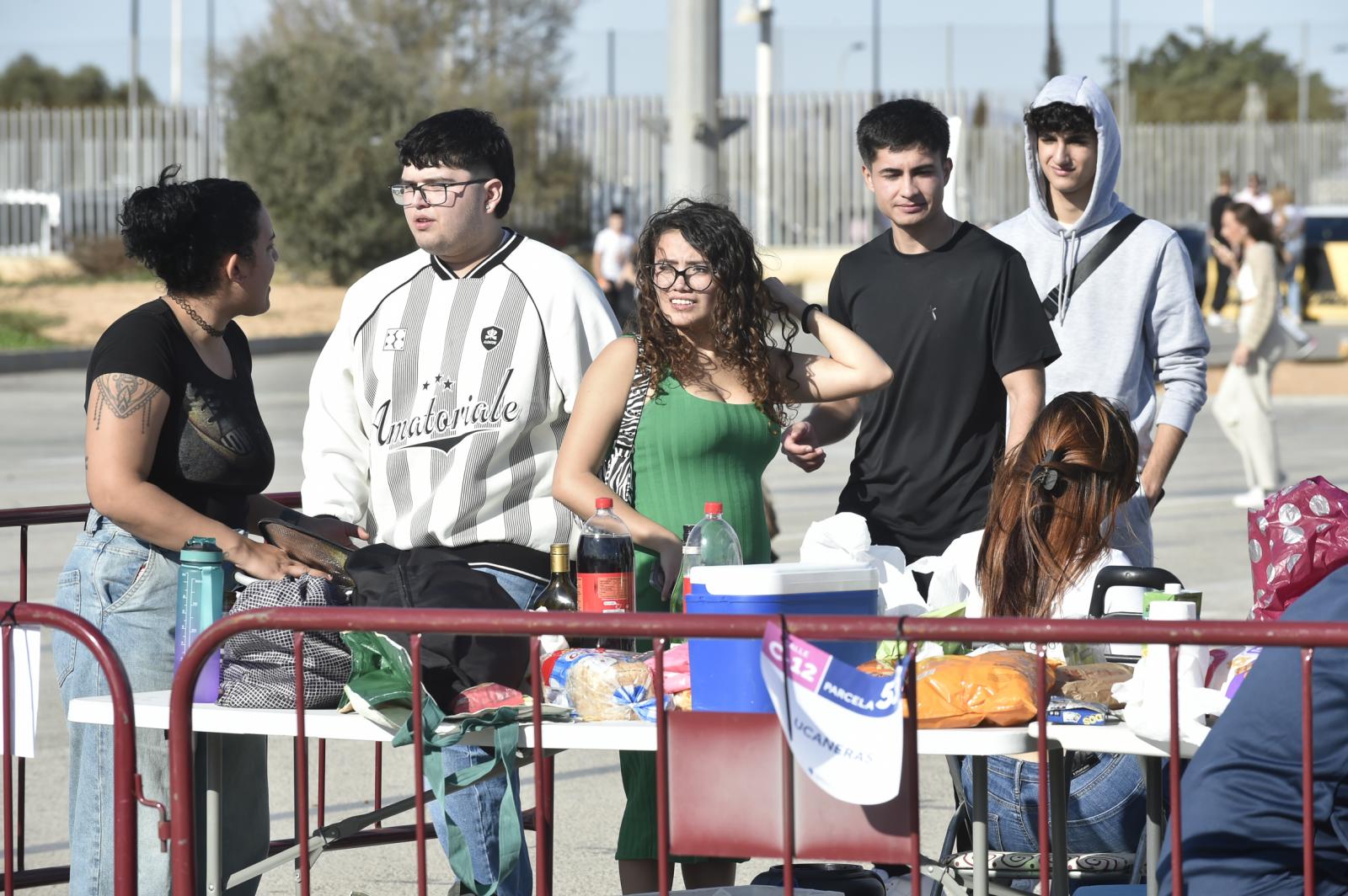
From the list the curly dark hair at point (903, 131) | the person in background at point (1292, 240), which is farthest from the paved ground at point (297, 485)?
the person in background at point (1292, 240)

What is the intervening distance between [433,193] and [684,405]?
2.57 feet

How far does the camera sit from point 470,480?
165 inches

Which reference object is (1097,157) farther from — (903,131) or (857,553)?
(857,553)

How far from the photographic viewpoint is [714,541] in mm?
3961

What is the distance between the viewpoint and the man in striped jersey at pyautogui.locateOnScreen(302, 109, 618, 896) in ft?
13.8

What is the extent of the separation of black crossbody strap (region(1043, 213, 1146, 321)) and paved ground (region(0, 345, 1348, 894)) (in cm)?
175

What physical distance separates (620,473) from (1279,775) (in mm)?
1830

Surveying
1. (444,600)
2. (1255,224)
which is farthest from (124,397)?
(1255,224)

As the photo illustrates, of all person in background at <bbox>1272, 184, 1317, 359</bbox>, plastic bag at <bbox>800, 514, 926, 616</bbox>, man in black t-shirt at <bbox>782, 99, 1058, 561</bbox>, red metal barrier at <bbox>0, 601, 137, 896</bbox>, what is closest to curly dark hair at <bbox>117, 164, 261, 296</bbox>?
red metal barrier at <bbox>0, 601, 137, 896</bbox>

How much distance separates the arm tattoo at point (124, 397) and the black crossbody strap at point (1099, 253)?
2553 mm

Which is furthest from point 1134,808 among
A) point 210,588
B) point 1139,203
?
point 1139,203

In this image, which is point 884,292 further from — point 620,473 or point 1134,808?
point 1134,808

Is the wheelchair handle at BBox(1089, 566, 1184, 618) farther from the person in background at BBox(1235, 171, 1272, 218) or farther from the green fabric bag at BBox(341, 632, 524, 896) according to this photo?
the person in background at BBox(1235, 171, 1272, 218)

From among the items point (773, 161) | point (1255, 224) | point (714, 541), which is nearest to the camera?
point (714, 541)
